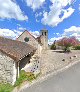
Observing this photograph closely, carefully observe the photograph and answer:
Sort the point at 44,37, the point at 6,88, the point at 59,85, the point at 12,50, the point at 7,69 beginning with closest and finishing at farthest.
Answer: the point at 6,88
the point at 59,85
the point at 7,69
the point at 12,50
the point at 44,37

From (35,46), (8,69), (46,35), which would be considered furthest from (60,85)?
(46,35)

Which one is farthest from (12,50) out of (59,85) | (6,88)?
(59,85)

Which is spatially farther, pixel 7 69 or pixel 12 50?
pixel 12 50

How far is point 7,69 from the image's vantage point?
1644 cm

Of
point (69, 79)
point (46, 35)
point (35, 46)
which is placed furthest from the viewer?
point (46, 35)

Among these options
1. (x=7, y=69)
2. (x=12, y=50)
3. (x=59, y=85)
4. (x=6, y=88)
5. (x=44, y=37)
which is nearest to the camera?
(x=6, y=88)

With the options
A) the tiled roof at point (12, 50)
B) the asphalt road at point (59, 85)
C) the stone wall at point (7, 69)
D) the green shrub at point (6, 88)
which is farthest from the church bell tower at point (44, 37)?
the green shrub at point (6, 88)

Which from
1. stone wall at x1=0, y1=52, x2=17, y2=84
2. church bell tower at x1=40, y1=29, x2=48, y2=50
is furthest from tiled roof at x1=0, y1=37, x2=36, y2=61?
church bell tower at x1=40, y1=29, x2=48, y2=50

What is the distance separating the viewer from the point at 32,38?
41.8 m

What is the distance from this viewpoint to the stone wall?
16234 millimetres

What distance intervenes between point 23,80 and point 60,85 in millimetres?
3613

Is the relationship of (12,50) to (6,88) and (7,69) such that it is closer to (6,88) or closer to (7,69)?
(7,69)

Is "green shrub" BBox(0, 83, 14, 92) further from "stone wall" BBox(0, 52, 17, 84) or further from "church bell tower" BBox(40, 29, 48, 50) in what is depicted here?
"church bell tower" BBox(40, 29, 48, 50)

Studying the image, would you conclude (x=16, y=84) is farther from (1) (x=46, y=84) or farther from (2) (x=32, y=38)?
(2) (x=32, y=38)
